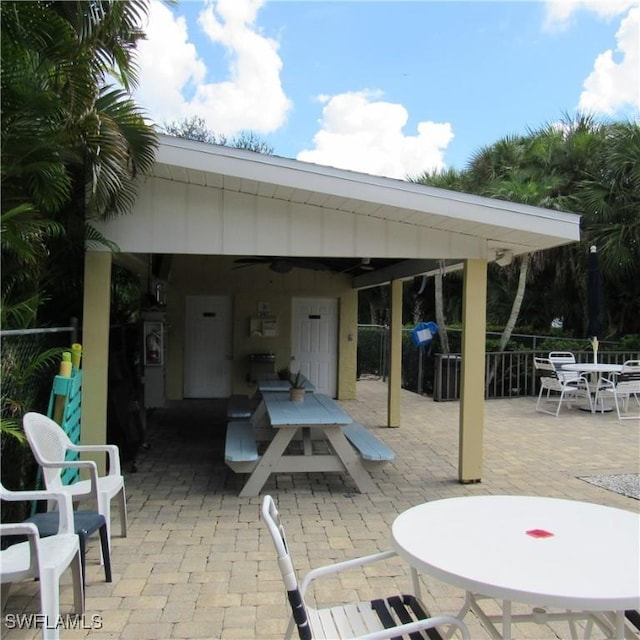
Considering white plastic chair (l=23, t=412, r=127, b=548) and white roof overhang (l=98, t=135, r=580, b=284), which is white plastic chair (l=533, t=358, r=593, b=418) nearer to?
white roof overhang (l=98, t=135, r=580, b=284)

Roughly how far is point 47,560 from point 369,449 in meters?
3.31

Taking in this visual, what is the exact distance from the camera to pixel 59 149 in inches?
153

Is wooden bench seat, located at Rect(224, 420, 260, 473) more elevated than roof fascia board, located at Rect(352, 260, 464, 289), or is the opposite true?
roof fascia board, located at Rect(352, 260, 464, 289)

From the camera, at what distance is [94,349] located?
5.03 m

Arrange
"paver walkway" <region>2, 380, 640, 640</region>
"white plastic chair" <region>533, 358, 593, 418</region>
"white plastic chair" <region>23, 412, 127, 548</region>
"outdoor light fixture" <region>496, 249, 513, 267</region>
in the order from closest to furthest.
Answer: "paver walkway" <region>2, 380, 640, 640</region> → "white plastic chair" <region>23, 412, 127, 548</region> → "outdoor light fixture" <region>496, 249, 513, 267</region> → "white plastic chair" <region>533, 358, 593, 418</region>

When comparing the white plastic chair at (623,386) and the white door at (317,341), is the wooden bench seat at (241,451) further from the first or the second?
the white plastic chair at (623,386)

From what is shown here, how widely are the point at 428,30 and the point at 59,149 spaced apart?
4559mm

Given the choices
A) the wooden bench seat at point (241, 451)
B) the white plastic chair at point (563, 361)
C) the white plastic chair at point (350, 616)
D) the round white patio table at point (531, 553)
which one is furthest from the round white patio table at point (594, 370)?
the white plastic chair at point (350, 616)

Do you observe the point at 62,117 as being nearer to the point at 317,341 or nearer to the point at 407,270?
the point at 407,270

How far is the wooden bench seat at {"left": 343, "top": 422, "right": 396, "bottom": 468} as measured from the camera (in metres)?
5.16

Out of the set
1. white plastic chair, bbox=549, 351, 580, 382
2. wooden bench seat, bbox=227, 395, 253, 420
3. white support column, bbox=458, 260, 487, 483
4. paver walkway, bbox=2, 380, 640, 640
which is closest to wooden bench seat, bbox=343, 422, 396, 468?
paver walkway, bbox=2, 380, 640, 640

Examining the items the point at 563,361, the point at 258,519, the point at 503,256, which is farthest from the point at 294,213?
the point at 563,361

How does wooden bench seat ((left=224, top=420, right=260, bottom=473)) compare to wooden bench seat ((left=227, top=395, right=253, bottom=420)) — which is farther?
wooden bench seat ((left=227, top=395, right=253, bottom=420))

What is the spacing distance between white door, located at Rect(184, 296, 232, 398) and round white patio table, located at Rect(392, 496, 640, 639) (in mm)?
9297
